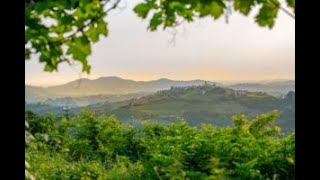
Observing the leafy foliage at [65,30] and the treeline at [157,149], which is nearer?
the leafy foliage at [65,30]

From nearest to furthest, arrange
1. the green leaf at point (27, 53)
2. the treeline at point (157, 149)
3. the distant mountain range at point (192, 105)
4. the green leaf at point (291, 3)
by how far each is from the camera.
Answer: the green leaf at point (291, 3), the green leaf at point (27, 53), the treeline at point (157, 149), the distant mountain range at point (192, 105)

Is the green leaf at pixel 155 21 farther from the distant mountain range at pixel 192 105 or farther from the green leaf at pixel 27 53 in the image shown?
the distant mountain range at pixel 192 105

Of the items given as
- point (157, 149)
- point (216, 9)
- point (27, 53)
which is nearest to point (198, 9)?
point (216, 9)

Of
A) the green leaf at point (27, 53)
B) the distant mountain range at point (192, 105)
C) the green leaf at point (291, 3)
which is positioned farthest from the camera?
the distant mountain range at point (192, 105)

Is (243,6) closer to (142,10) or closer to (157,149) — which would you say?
(142,10)

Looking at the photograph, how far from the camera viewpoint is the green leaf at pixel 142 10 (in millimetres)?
1384

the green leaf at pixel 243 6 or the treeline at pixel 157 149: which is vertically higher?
the green leaf at pixel 243 6

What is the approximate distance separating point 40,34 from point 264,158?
464 cm

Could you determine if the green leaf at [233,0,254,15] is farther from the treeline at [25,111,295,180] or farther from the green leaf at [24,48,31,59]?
the treeline at [25,111,295,180]

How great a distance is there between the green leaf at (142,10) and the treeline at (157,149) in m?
1.10

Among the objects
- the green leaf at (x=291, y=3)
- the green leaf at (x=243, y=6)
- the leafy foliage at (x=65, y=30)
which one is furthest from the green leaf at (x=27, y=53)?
the green leaf at (x=291, y=3)
